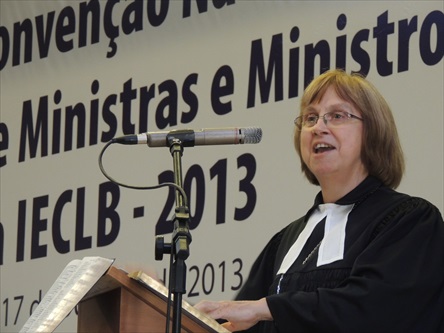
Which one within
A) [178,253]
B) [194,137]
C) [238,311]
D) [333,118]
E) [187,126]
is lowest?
[238,311]

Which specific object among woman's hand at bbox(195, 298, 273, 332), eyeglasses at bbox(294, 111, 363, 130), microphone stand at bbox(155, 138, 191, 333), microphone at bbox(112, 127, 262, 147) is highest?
eyeglasses at bbox(294, 111, 363, 130)

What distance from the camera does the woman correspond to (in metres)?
3.10

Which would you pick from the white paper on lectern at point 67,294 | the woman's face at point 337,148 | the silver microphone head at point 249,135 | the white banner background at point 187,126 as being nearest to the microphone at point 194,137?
the silver microphone head at point 249,135

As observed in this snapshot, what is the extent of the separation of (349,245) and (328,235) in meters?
0.11

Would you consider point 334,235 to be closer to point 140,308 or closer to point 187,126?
point 140,308

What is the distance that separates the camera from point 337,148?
3.44 m

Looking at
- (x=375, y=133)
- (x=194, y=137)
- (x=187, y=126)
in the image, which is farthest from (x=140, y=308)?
(x=187, y=126)

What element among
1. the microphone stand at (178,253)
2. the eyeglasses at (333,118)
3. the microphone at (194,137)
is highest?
the eyeglasses at (333,118)

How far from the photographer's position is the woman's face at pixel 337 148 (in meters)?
3.43

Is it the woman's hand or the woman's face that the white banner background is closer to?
the woman's face

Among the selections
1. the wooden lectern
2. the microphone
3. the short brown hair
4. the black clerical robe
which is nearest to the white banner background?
the short brown hair

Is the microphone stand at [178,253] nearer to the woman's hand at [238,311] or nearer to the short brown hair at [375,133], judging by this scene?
A: the woman's hand at [238,311]

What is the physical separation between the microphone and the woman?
0.48 metres

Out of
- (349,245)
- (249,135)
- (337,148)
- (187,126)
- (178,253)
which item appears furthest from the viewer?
(187,126)
